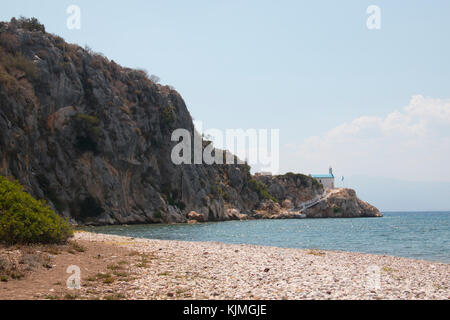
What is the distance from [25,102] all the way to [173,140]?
41230 millimetres

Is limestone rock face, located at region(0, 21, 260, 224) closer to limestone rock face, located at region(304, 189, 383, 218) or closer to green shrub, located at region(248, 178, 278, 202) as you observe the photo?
green shrub, located at region(248, 178, 278, 202)

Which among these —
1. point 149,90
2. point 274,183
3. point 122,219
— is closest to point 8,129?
point 122,219

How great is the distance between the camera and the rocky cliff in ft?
210

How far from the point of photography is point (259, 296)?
12305 mm

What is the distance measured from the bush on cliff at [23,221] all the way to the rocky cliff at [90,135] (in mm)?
41604

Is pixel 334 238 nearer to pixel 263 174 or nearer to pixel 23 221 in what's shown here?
pixel 23 221

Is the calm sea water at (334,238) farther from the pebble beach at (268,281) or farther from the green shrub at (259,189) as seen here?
the green shrub at (259,189)

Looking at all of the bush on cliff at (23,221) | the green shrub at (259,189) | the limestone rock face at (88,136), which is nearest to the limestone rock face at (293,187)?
the green shrub at (259,189)

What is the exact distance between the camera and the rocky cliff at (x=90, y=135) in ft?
210

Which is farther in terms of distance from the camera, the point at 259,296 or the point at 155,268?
the point at 155,268

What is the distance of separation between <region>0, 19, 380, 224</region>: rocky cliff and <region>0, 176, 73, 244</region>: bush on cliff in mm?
41604
